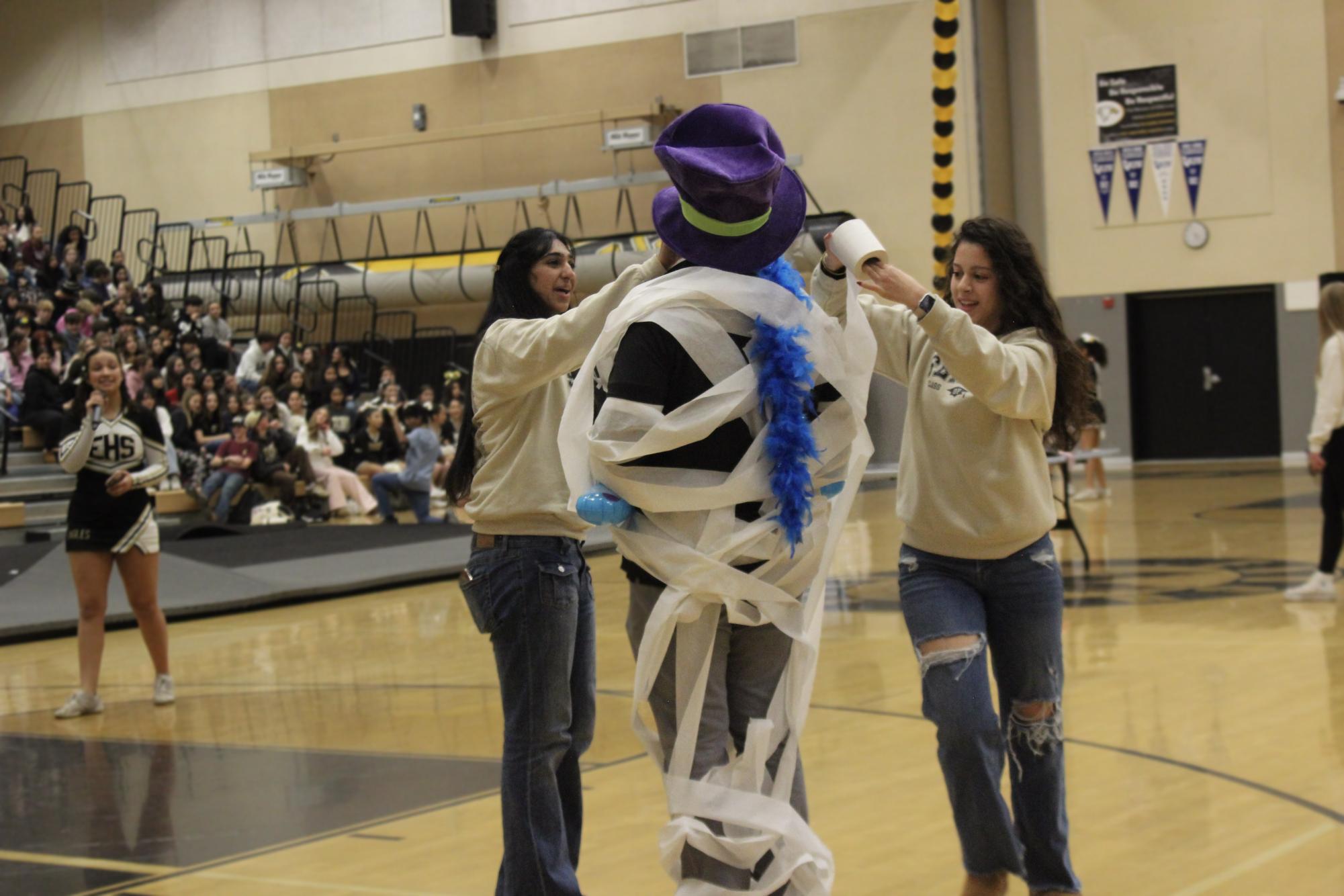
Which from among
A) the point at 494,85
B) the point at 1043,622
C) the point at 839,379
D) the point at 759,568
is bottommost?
the point at 1043,622

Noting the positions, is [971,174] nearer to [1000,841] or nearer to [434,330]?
[434,330]

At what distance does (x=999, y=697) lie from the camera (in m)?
3.69

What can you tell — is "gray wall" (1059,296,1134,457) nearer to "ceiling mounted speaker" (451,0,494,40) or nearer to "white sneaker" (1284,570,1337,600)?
"ceiling mounted speaker" (451,0,494,40)

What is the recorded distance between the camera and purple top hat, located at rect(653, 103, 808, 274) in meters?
2.75

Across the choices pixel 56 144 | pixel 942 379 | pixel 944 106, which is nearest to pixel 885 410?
pixel 942 379

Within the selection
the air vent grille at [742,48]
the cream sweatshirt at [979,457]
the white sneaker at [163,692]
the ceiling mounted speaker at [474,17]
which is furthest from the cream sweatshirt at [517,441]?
the ceiling mounted speaker at [474,17]

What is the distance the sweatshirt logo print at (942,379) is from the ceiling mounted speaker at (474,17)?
2193 cm

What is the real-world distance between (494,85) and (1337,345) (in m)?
18.6

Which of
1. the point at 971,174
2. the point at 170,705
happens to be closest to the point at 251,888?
the point at 170,705

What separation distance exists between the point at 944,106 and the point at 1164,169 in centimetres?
1549

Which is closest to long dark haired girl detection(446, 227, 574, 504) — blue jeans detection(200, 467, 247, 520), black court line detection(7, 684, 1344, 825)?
black court line detection(7, 684, 1344, 825)

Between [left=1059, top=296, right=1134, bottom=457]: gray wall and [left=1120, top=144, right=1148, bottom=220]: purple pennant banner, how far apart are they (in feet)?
4.44

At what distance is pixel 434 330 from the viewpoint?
81.1 ft

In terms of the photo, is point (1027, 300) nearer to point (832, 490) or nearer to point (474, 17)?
point (832, 490)
